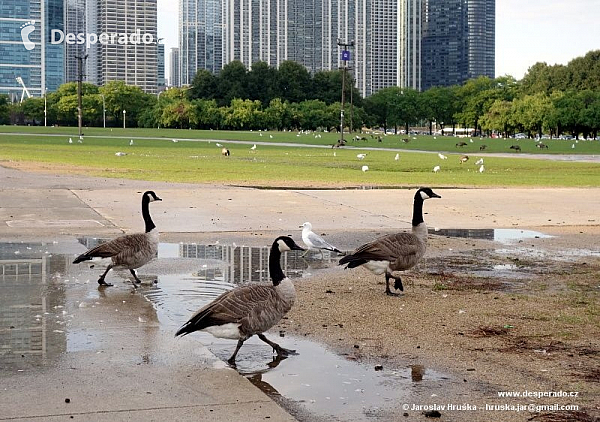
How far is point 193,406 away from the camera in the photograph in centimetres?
688

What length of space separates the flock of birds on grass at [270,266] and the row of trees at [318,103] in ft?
432

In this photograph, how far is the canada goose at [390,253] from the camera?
435 inches

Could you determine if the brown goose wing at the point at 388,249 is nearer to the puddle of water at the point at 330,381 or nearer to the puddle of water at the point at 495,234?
the puddle of water at the point at 330,381

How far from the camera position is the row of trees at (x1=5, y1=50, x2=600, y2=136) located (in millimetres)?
148500

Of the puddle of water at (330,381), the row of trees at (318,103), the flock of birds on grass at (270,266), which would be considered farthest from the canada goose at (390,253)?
the row of trees at (318,103)

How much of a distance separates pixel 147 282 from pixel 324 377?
5.17 metres

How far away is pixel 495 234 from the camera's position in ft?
59.9

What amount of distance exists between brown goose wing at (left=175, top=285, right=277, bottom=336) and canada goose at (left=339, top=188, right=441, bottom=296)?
2655 mm

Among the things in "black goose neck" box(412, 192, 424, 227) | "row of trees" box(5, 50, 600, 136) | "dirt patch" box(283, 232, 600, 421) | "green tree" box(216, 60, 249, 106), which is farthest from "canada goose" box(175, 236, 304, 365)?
"green tree" box(216, 60, 249, 106)

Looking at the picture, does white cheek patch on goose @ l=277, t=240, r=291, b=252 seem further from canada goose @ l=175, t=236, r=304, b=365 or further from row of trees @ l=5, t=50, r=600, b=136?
row of trees @ l=5, t=50, r=600, b=136

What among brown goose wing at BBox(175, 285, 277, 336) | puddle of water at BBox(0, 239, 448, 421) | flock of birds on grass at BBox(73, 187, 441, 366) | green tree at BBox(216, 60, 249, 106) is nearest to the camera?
puddle of water at BBox(0, 239, 448, 421)

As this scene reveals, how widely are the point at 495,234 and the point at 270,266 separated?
34.4ft

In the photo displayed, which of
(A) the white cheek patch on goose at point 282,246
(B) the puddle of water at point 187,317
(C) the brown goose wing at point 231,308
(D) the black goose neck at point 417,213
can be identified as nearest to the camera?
(B) the puddle of water at point 187,317

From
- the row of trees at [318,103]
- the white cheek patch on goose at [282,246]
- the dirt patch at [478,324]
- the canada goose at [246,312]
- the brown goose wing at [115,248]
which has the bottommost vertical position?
the dirt patch at [478,324]
